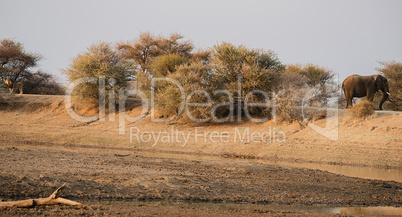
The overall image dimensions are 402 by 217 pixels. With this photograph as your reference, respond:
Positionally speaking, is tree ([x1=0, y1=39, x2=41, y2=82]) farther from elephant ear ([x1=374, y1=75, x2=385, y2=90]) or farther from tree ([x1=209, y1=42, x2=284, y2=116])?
elephant ear ([x1=374, y1=75, x2=385, y2=90])

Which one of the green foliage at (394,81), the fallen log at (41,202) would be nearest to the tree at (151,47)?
the green foliage at (394,81)

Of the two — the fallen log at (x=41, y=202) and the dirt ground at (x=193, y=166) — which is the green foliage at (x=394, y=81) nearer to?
the dirt ground at (x=193, y=166)

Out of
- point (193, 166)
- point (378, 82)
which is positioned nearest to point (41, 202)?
point (193, 166)

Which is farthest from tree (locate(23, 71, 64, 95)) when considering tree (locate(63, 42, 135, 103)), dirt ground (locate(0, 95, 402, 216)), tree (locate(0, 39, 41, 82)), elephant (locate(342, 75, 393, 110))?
elephant (locate(342, 75, 393, 110))

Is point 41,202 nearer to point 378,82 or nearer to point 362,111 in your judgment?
point 362,111

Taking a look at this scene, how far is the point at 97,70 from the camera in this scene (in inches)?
1262

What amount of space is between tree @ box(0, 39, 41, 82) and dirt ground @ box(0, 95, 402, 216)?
12.9 m

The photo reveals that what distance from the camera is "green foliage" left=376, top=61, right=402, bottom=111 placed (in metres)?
35.0

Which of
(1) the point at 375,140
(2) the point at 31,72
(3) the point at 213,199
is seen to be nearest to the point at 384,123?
(1) the point at 375,140

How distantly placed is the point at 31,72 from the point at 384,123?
33.7 meters

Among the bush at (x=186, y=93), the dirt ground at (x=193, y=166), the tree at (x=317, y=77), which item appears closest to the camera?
the dirt ground at (x=193, y=166)

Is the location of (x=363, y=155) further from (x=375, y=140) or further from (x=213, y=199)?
(x=213, y=199)

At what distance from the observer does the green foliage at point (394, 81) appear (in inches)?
1377

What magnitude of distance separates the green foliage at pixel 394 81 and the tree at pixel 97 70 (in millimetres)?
20757
